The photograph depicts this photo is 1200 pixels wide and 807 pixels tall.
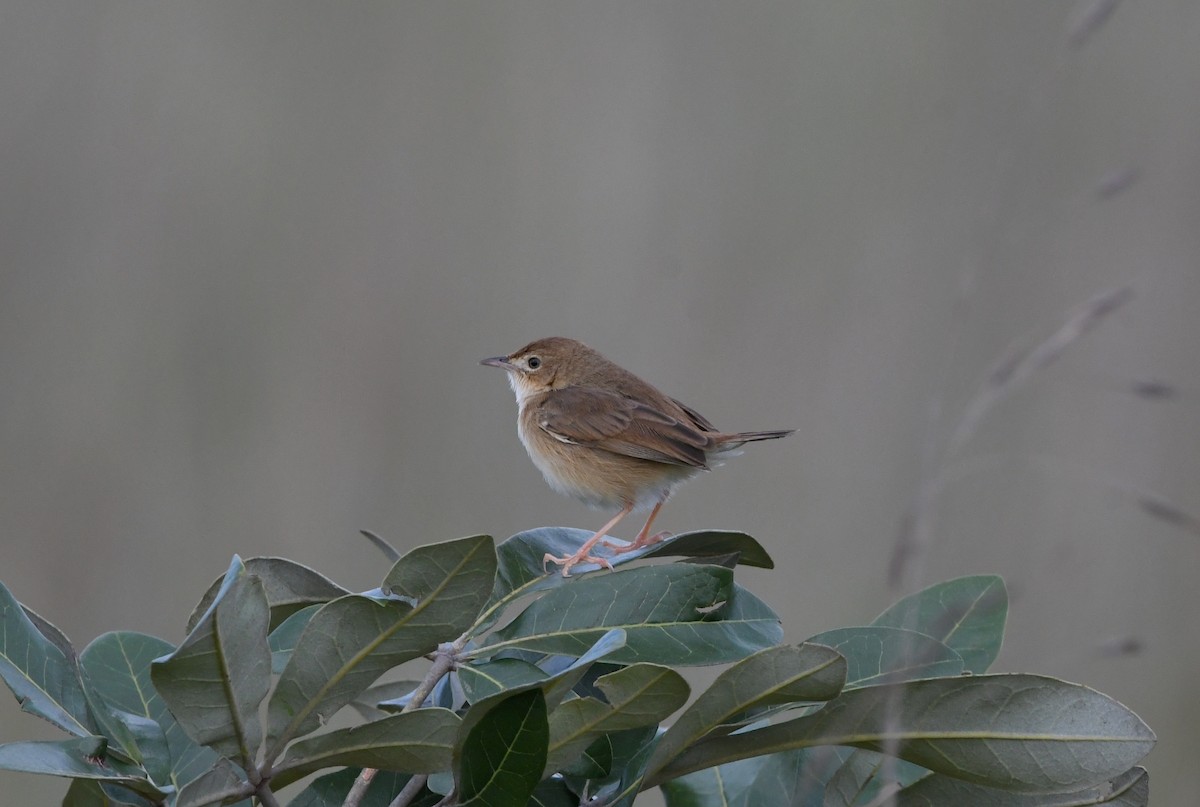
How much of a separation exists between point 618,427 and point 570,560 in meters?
2.16

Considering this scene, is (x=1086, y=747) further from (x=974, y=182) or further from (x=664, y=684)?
(x=974, y=182)

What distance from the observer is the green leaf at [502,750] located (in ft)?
4.09

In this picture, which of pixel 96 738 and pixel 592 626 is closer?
pixel 96 738

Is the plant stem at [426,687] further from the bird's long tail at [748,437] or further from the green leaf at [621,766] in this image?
the bird's long tail at [748,437]

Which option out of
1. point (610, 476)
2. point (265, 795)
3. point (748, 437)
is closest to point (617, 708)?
point (265, 795)

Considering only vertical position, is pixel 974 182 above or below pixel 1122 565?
above

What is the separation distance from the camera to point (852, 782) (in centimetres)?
152

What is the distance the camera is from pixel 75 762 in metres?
1.28

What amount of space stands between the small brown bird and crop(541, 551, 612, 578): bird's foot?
60.0 inches

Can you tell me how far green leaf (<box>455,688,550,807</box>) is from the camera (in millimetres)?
1246

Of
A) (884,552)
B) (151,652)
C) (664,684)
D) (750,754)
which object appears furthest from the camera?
(884,552)

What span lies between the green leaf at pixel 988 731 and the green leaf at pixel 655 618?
0.60 feet

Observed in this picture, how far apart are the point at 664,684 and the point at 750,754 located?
0.21m

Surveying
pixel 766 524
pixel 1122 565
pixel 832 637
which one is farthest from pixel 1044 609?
pixel 832 637
